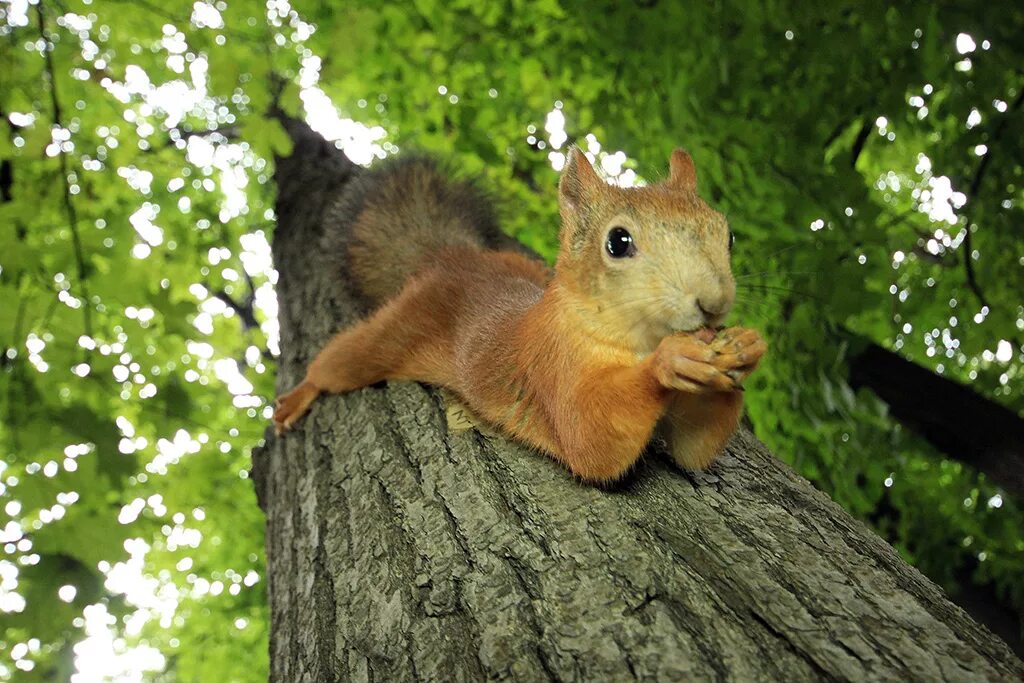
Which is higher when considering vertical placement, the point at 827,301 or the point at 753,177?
the point at 753,177

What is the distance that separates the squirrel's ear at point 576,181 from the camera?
59.4 inches

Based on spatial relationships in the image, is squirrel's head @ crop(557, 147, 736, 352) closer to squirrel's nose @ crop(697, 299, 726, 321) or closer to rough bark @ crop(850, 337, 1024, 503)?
squirrel's nose @ crop(697, 299, 726, 321)

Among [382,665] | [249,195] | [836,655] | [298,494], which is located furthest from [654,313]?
[249,195]

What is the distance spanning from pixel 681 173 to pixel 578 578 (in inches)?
35.5

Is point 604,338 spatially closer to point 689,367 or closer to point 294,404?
point 689,367

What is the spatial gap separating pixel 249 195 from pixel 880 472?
183 inches

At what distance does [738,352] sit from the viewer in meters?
1.13

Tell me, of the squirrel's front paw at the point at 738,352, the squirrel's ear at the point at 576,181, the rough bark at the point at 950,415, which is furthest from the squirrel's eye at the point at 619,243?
the rough bark at the point at 950,415

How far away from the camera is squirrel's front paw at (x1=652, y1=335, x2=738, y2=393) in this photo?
114 centimetres

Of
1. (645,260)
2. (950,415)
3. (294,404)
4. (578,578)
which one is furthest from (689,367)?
(950,415)

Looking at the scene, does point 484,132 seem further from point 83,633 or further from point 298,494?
point 83,633

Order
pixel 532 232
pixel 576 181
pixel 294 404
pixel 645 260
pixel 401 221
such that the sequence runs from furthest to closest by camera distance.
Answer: pixel 532 232 → pixel 401 221 → pixel 294 404 → pixel 576 181 → pixel 645 260

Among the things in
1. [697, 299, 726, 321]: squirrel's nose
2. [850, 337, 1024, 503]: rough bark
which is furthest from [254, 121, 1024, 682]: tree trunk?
[850, 337, 1024, 503]: rough bark

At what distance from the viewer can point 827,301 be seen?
2.54 metres
